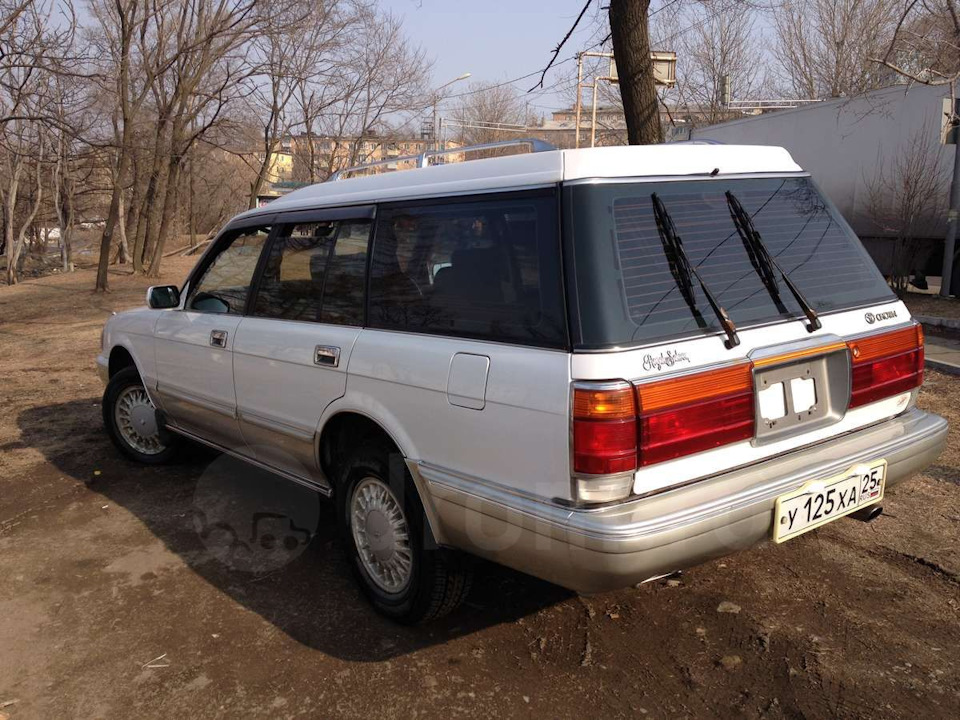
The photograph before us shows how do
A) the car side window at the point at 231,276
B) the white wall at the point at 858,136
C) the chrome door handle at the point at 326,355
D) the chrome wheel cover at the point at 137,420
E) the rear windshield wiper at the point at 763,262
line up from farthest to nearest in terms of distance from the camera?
the white wall at the point at 858,136 < the chrome wheel cover at the point at 137,420 < the car side window at the point at 231,276 < the chrome door handle at the point at 326,355 < the rear windshield wiper at the point at 763,262

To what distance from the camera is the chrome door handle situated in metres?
3.51

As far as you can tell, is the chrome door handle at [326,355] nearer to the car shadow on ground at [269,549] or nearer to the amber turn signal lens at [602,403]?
the car shadow on ground at [269,549]

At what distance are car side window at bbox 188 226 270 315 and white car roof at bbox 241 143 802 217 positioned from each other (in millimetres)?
706

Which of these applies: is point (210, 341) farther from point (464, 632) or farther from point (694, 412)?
point (694, 412)

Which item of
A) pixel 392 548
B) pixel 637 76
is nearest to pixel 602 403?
pixel 392 548

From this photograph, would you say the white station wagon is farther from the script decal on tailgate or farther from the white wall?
the white wall

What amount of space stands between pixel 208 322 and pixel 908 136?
12.0m

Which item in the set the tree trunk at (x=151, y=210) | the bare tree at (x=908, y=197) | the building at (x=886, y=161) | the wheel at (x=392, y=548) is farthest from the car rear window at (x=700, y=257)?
the tree trunk at (x=151, y=210)

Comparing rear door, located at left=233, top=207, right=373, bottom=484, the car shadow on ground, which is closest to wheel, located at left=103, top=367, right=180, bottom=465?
the car shadow on ground

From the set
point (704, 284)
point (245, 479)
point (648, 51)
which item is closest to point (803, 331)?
point (704, 284)

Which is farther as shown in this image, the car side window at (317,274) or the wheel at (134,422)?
the wheel at (134,422)

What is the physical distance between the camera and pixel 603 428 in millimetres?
2541

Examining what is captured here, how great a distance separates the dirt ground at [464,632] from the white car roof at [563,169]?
5.35ft

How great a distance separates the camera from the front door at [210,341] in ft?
14.2
